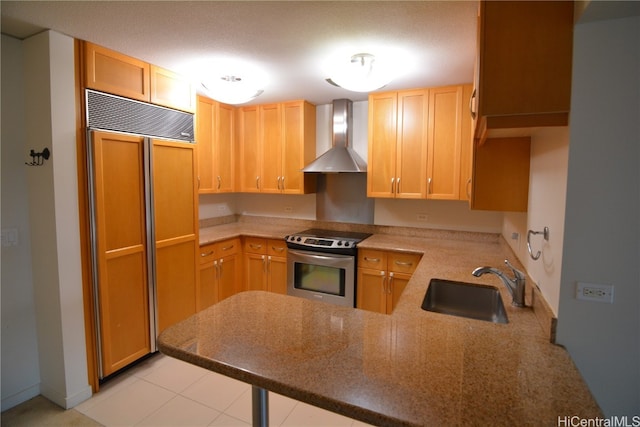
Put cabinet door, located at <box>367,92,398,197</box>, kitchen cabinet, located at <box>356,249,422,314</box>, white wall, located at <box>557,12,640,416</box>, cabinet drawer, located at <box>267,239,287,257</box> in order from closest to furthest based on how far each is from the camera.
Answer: white wall, located at <box>557,12,640,416</box>, kitchen cabinet, located at <box>356,249,422,314</box>, cabinet door, located at <box>367,92,398,197</box>, cabinet drawer, located at <box>267,239,287,257</box>

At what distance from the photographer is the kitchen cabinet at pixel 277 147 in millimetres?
3705

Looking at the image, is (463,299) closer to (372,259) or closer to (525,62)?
(372,259)

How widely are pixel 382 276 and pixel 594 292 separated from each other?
2008 mm

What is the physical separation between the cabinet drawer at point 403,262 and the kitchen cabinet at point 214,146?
2048mm

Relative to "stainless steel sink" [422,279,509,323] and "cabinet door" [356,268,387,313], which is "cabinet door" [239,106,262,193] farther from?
"stainless steel sink" [422,279,509,323]

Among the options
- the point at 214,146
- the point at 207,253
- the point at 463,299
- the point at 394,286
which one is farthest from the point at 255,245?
the point at 463,299

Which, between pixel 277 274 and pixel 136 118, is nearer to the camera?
pixel 136 118

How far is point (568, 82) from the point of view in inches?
46.8

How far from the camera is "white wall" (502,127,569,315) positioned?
1.29 meters

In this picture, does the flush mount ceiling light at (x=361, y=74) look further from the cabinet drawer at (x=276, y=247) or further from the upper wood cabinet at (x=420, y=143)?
the cabinet drawer at (x=276, y=247)

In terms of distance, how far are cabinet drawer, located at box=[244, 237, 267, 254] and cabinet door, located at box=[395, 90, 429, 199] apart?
157 cm

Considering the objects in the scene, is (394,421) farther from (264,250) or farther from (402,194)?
(264,250)

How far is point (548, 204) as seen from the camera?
1497 mm

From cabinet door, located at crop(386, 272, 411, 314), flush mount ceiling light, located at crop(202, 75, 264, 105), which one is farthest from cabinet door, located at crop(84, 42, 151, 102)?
cabinet door, located at crop(386, 272, 411, 314)
